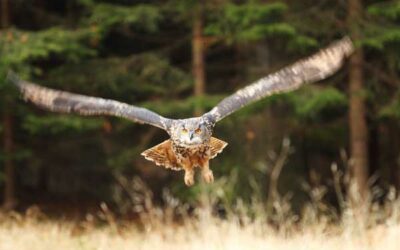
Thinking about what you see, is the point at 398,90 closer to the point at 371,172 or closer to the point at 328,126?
the point at 328,126

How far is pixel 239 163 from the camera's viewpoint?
32.5 ft

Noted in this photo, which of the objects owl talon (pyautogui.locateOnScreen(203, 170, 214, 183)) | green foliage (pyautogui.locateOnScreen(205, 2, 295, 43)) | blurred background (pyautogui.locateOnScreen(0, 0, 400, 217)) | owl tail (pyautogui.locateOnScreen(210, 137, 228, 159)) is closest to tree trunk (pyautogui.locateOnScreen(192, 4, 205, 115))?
blurred background (pyautogui.locateOnScreen(0, 0, 400, 217))

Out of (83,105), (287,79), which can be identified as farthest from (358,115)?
(83,105)

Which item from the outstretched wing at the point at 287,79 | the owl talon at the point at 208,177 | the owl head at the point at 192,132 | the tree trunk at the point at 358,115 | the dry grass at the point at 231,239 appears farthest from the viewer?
the tree trunk at the point at 358,115

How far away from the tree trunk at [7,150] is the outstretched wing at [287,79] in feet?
20.7

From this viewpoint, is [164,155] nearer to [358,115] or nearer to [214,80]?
[358,115]

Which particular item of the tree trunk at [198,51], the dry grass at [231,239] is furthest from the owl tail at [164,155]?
the tree trunk at [198,51]

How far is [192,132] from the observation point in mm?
3857

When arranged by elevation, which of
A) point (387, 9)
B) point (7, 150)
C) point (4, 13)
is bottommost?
point (7, 150)

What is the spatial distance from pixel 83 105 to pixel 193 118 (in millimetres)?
692

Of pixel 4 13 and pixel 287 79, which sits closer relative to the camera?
pixel 287 79

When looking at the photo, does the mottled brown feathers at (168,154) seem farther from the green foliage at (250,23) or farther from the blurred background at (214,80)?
the green foliage at (250,23)

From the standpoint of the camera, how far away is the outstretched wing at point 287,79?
4.07 m

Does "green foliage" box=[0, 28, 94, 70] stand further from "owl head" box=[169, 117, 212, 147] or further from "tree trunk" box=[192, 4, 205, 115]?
"owl head" box=[169, 117, 212, 147]
